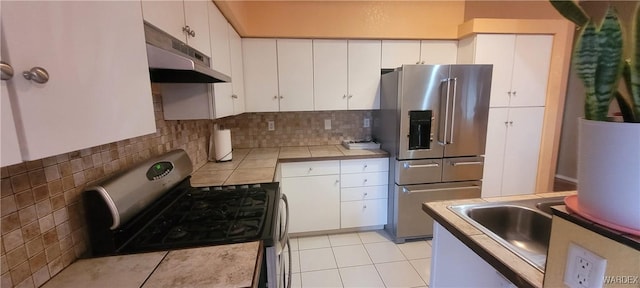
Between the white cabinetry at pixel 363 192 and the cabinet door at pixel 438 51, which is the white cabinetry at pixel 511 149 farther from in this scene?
the white cabinetry at pixel 363 192

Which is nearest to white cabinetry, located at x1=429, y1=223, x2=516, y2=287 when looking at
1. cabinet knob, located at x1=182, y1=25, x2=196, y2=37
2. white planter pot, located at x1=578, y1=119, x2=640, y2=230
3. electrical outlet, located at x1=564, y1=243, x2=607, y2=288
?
electrical outlet, located at x1=564, y1=243, x2=607, y2=288

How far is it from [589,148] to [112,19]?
117cm

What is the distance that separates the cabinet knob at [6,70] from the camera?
0.44m

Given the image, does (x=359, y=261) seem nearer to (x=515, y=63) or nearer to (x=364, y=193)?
(x=364, y=193)

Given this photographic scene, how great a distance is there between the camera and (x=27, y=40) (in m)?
0.49

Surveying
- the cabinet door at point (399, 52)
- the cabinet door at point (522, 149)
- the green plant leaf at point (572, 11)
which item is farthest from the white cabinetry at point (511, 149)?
the green plant leaf at point (572, 11)

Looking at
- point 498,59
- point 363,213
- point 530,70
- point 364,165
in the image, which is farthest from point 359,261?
point 530,70

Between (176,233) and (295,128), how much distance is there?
2036 mm

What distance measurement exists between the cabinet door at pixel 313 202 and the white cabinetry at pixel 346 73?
76 cm

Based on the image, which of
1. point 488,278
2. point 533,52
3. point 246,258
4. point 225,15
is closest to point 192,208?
point 246,258

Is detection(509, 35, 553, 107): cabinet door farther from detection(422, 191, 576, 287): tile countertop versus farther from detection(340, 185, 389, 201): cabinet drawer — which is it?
detection(422, 191, 576, 287): tile countertop

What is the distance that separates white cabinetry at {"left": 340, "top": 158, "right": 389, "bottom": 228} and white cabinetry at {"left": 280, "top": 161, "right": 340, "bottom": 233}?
0.07m

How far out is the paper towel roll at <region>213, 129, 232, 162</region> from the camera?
225cm

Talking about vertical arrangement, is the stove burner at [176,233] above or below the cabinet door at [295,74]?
below
